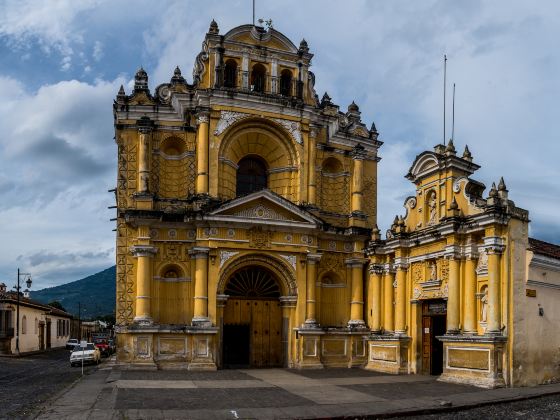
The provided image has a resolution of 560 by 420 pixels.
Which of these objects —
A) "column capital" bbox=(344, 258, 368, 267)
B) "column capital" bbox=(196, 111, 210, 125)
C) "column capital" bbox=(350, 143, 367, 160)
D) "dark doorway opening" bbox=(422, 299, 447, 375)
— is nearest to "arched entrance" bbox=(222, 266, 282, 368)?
"column capital" bbox=(344, 258, 368, 267)

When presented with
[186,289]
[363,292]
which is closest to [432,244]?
[363,292]

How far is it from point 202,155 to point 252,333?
26.5ft

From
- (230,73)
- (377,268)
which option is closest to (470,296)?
(377,268)

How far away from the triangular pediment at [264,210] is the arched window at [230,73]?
5.76m

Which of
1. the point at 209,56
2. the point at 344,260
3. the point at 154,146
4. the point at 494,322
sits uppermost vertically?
the point at 209,56

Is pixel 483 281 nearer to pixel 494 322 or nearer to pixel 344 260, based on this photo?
pixel 494 322

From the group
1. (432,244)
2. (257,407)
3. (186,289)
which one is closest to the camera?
(257,407)

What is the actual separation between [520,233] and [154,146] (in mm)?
15718

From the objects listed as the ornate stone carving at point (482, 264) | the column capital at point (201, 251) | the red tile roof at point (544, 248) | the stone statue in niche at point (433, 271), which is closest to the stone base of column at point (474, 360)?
the ornate stone carving at point (482, 264)

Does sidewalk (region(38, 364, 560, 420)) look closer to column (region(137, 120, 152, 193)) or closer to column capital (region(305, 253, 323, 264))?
column capital (region(305, 253, 323, 264))

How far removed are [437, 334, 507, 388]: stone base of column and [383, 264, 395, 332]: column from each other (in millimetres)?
4877

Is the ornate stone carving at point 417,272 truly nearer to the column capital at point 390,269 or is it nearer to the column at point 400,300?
the column at point 400,300

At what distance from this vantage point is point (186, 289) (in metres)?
27.7

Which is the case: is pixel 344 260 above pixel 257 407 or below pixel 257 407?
above
